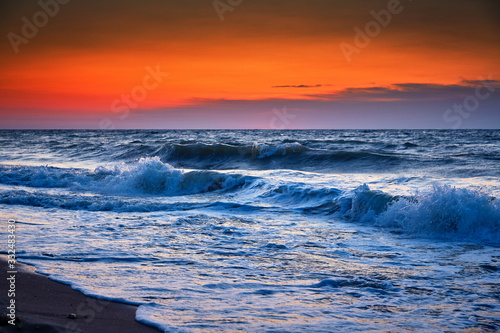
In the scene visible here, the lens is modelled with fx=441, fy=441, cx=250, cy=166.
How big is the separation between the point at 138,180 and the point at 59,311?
1019cm

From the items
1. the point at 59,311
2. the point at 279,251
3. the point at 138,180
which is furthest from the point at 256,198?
the point at 59,311

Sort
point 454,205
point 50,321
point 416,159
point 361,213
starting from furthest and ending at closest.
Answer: point 416,159 → point 361,213 → point 454,205 → point 50,321

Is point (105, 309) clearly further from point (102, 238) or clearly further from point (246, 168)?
point (246, 168)

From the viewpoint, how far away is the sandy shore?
3.25m

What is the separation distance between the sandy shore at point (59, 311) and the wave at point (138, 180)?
8.35 meters

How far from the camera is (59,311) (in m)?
3.65

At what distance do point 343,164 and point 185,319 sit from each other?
15.7 metres

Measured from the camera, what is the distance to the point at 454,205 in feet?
25.0

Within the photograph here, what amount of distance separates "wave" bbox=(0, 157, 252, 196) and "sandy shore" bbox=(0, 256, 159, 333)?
835cm

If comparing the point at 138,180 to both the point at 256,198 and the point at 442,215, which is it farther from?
the point at 442,215

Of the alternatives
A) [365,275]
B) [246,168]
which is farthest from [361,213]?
[246,168]

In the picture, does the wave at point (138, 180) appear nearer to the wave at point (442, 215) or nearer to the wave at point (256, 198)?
the wave at point (256, 198)

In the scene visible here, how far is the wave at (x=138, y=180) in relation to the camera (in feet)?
42.9

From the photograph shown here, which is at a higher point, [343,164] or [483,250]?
[343,164]
